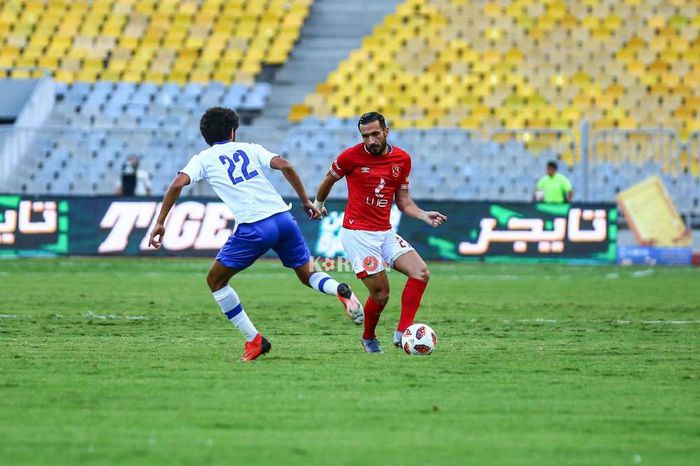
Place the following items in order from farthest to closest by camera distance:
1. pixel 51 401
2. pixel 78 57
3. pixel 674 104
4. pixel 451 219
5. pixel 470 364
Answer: pixel 78 57 → pixel 674 104 → pixel 451 219 → pixel 470 364 → pixel 51 401

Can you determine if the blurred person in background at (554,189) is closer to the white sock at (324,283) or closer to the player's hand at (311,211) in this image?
the player's hand at (311,211)

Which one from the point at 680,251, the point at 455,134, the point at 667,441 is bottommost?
the point at 680,251

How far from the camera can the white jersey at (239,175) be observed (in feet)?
34.9

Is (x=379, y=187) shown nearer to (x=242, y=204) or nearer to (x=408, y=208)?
(x=408, y=208)

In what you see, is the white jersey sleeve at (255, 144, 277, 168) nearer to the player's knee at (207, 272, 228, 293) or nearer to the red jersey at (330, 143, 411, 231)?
the red jersey at (330, 143, 411, 231)

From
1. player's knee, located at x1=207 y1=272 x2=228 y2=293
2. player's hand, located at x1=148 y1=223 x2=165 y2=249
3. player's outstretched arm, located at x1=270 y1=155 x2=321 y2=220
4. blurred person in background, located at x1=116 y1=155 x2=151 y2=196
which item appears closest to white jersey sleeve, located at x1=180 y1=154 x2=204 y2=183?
player's hand, located at x1=148 y1=223 x2=165 y2=249

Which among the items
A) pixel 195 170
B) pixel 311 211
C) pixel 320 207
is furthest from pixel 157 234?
pixel 320 207

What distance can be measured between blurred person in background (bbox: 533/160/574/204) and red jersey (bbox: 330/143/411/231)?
46.4 feet

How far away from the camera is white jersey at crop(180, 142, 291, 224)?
34.9 ft

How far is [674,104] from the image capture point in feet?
97.7

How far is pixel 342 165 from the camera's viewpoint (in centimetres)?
1112

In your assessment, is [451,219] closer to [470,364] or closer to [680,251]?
[680,251]

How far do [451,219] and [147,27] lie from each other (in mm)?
13627

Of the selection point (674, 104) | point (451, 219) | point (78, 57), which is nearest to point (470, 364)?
point (451, 219)
